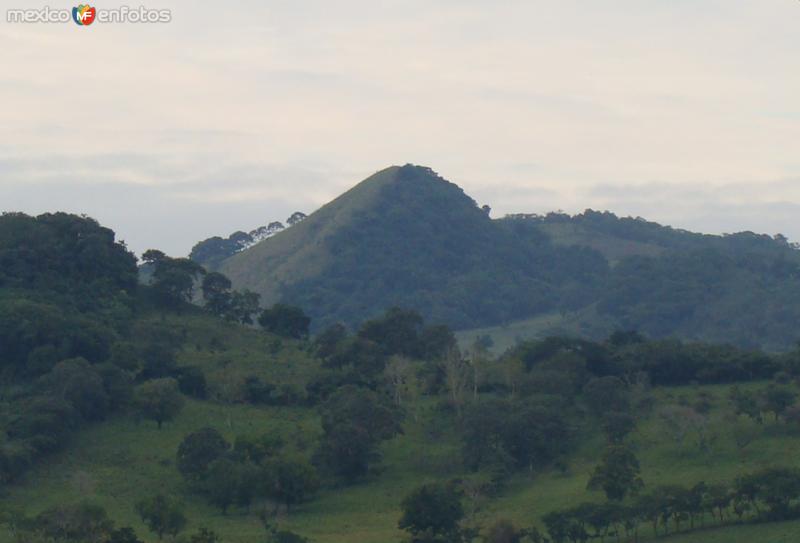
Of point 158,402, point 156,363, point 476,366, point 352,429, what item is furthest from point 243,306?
point 352,429

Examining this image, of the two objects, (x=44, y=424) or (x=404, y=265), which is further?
(x=404, y=265)

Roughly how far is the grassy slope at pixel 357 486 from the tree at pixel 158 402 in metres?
0.64

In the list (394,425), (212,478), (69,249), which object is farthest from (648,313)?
(212,478)

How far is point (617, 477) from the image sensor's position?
Answer: 57469 millimetres

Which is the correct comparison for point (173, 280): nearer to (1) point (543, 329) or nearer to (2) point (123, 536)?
(2) point (123, 536)

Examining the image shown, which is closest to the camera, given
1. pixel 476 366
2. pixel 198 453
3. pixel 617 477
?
pixel 617 477

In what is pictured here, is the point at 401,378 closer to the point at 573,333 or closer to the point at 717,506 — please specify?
the point at 717,506

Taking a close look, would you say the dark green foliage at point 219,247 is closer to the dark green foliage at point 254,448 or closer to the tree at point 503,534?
the dark green foliage at point 254,448

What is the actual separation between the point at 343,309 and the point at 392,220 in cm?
2885

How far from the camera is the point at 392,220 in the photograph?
7544 inches

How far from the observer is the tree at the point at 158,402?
235 ft

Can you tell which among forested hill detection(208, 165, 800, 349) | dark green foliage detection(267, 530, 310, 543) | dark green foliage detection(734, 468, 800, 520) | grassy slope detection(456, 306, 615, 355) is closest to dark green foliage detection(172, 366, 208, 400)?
dark green foliage detection(267, 530, 310, 543)

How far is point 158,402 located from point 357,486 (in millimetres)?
12893

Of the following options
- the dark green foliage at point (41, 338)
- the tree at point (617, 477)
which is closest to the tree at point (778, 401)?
the tree at point (617, 477)
